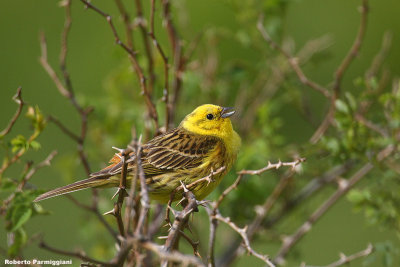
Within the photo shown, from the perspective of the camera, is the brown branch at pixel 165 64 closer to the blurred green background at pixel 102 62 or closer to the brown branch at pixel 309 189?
the brown branch at pixel 309 189

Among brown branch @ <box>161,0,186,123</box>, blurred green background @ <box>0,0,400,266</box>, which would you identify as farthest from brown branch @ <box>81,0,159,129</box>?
blurred green background @ <box>0,0,400,266</box>

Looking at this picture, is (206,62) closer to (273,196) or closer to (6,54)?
(273,196)

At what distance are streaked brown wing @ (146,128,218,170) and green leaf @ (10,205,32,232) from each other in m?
1.19

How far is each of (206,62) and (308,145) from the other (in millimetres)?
1543

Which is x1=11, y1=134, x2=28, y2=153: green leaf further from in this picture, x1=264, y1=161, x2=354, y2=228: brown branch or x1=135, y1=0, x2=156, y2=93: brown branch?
x1=264, y1=161, x2=354, y2=228: brown branch

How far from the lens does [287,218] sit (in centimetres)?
441

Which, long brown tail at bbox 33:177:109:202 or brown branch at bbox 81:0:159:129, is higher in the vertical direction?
brown branch at bbox 81:0:159:129

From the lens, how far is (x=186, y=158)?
362 cm

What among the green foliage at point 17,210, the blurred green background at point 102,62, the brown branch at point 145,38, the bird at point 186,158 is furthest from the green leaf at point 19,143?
the blurred green background at point 102,62

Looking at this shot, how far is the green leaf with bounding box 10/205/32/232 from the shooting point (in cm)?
225

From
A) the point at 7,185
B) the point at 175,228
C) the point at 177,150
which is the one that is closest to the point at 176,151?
the point at 177,150

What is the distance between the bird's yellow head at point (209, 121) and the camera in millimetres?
3945

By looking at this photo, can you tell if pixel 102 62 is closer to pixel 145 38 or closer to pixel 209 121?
pixel 209 121

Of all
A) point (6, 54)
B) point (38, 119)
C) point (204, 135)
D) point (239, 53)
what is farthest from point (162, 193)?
point (6, 54)
